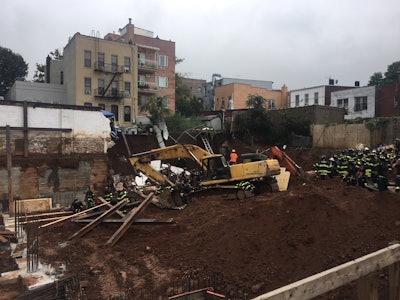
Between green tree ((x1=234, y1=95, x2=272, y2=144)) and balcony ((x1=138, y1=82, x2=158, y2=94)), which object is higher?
balcony ((x1=138, y1=82, x2=158, y2=94))

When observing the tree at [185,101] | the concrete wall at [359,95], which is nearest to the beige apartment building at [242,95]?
the tree at [185,101]

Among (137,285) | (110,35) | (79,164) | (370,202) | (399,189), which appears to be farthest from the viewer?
(110,35)

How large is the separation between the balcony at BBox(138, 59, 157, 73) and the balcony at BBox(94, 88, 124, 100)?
5523mm

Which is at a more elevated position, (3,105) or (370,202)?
(3,105)

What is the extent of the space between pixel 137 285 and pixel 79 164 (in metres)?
13.2

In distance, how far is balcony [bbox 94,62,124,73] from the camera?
3778cm

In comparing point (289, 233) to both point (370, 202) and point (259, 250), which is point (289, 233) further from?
→ point (370, 202)

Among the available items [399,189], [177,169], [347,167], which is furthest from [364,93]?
[399,189]

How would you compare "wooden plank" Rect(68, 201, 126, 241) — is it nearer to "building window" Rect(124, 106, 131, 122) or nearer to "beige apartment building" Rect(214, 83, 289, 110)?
"building window" Rect(124, 106, 131, 122)

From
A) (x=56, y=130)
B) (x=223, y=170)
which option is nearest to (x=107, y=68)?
(x=56, y=130)

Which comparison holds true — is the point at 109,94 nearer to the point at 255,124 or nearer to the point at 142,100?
the point at 142,100

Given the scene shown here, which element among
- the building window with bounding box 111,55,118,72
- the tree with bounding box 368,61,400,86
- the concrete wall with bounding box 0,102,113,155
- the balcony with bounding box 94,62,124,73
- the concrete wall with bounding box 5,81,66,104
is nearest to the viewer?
the concrete wall with bounding box 0,102,113,155

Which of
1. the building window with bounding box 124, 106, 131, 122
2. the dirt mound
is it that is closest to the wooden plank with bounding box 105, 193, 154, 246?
the dirt mound

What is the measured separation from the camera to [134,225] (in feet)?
37.8
